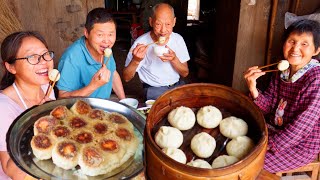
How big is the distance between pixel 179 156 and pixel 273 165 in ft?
5.42

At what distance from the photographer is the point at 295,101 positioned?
303 cm

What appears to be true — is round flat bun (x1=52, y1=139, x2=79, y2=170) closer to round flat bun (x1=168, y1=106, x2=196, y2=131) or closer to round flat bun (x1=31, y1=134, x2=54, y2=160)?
round flat bun (x1=31, y1=134, x2=54, y2=160)

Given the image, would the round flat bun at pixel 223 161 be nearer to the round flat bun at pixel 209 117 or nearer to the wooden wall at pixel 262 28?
the round flat bun at pixel 209 117

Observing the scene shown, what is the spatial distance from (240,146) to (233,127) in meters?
0.16

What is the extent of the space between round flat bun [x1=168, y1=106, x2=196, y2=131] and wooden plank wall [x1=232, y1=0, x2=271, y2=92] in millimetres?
3241

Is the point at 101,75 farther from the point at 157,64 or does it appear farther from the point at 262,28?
the point at 262,28

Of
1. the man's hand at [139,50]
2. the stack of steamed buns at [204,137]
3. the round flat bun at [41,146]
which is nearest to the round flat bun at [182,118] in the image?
the stack of steamed buns at [204,137]

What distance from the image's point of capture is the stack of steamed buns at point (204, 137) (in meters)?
1.73

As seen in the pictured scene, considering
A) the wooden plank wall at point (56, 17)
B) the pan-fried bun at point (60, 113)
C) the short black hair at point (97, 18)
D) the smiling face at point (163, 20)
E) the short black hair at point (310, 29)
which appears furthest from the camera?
the wooden plank wall at point (56, 17)

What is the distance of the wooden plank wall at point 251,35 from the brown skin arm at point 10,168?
3731 millimetres

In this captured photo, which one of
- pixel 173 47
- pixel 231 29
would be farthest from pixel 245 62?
pixel 173 47

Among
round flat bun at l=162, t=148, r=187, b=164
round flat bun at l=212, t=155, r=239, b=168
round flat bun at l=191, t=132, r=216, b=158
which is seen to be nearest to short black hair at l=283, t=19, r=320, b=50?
round flat bun at l=191, t=132, r=216, b=158

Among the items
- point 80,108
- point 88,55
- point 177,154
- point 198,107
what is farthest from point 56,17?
point 177,154

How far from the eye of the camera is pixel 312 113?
9.31 ft
